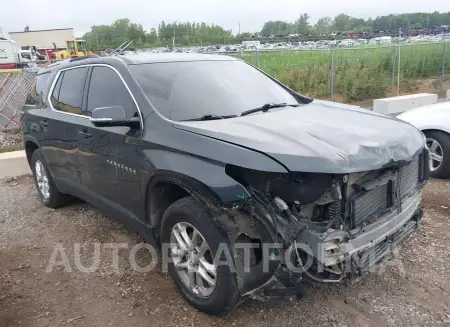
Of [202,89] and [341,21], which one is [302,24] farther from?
[202,89]

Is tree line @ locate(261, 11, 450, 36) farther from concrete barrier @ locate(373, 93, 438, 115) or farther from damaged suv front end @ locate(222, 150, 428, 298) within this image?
damaged suv front end @ locate(222, 150, 428, 298)

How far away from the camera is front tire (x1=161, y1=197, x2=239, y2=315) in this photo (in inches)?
108

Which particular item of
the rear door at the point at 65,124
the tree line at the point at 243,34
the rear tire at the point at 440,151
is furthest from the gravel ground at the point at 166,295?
the tree line at the point at 243,34

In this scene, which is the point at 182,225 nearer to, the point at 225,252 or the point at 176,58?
the point at 225,252

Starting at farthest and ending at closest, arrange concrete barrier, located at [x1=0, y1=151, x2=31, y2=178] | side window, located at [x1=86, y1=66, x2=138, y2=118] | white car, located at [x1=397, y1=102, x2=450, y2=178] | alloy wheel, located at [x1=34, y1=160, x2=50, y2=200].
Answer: concrete barrier, located at [x1=0, y1=151, x2=31, y2=178] < white car, located at [x1=397, y1=102, x2=450, y2=178] < alloy wheel, located at [x1=34, y1=160, x2=50, y2=200] < side window, located at [x1=86, y1=66, x2=138, y2=118]

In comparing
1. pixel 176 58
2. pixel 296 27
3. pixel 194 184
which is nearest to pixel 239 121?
Result: pixel 194 184

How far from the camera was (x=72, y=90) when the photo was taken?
4.37m

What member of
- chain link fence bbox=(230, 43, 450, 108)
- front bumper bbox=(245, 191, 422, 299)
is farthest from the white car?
chain link fence bbox=(230, 43, 450, 108)

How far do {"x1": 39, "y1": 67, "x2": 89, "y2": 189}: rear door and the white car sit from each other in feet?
14.0

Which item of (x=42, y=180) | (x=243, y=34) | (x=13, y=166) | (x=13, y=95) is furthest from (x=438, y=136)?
(x=243, y=34)

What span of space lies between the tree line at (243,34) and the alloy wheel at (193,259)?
39644mm

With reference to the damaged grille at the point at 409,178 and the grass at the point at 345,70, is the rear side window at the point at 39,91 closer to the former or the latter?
the damaged grille at the point at 409,178

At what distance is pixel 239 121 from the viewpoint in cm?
321

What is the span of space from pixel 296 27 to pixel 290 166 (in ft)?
210
